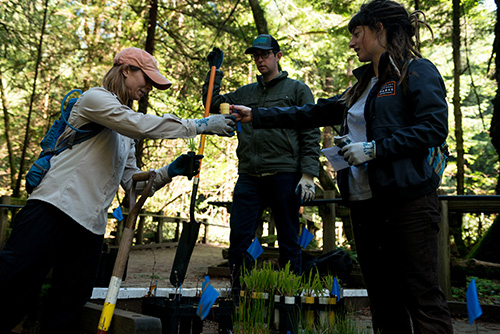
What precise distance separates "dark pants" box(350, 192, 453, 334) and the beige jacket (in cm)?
114

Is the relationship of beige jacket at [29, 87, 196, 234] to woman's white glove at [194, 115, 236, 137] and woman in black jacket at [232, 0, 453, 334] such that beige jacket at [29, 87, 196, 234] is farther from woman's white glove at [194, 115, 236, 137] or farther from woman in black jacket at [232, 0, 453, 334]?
woman in black jacket at [232, 0, 453, 334]

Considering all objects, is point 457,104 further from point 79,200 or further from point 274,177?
point 79,200

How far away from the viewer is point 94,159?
8.38 ft

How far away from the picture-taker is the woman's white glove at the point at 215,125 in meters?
2.71

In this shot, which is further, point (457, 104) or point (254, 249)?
point (457, 104)

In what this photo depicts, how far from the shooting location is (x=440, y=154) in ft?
7.67

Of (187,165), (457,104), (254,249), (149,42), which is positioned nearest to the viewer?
(187,165)

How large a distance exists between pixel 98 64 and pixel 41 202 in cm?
1068

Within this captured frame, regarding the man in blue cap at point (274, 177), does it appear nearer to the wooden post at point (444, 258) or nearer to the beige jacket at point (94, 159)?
the beige jacket at point (94, 159)

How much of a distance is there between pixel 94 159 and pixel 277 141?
1.71 metres

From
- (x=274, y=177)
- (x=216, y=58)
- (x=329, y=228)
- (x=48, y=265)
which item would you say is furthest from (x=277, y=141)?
(x=329, y=228)

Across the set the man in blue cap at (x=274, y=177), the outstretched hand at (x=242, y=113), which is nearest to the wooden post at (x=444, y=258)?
the man in blue cap at (x=274, y=177)

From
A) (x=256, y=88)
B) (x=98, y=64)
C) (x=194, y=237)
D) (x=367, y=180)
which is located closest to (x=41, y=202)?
(x=194, y=237)

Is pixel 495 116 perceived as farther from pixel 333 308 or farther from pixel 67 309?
pixel 67 309
